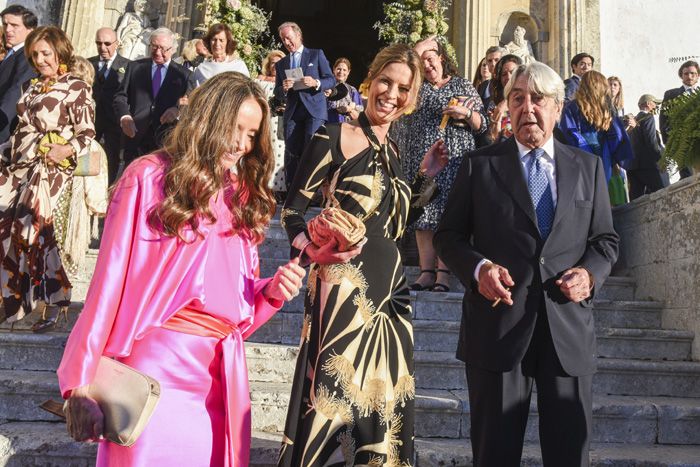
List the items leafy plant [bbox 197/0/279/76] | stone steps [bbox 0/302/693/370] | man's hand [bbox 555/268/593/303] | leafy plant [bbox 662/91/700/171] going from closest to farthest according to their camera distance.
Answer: man's hand [bbox 555/268/593/303]
leafy plant [bbox 662/91/700/171]
stone steps [bbox 0/302/693/370]
leafy plant [bbox 197/0/279/76]

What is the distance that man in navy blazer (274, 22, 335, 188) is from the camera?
22.7 ft

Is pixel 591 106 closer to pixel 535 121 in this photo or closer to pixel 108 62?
pixel 535 121

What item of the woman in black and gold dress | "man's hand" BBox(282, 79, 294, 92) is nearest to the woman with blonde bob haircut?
"man's hand" BBox(282, 79, 294, 92)

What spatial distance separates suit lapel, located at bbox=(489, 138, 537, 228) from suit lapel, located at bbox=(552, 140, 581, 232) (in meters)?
0.11

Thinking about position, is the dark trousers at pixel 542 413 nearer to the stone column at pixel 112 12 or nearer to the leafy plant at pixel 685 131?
the leafy plant at pixel 685 131

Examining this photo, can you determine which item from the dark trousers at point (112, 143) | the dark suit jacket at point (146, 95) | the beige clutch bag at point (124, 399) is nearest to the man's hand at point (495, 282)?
the beige clutch bag at point (124, 399)

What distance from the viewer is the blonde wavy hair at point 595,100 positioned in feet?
19.4

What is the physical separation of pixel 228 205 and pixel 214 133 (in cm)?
24

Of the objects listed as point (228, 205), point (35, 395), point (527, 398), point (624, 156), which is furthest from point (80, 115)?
point (624, 156)

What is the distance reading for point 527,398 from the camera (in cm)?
257

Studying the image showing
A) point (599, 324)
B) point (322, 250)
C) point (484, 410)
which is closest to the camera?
point (322, 250)

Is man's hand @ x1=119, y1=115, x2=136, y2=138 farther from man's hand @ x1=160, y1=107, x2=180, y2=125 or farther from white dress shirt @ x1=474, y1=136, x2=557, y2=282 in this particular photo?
white dress shirt @ x1=474, y1=136, x2=557, y2=282

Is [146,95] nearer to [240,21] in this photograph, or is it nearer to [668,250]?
[240,21]

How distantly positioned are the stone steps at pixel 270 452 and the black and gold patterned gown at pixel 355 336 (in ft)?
2.90
